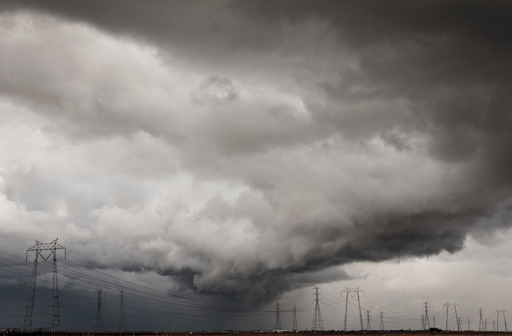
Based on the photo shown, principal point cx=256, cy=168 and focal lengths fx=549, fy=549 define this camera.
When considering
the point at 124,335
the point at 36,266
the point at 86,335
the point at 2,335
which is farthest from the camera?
the point at 124,335

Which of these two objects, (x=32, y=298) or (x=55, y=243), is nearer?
(x=32, y=298)

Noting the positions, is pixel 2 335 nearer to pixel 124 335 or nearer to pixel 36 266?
pixel 36 266

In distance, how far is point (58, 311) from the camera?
140500mm

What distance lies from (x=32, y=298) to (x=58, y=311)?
7.35m

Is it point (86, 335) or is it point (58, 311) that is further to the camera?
point (86, 335)

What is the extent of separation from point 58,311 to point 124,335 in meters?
58.4

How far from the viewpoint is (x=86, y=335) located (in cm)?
17462

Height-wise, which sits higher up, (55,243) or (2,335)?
(55,243)

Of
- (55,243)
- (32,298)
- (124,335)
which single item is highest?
(55,243)

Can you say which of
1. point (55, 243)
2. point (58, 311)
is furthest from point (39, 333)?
point (55, 243)

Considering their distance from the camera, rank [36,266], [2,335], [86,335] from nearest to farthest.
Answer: [2,335], [36,266], [86,335]

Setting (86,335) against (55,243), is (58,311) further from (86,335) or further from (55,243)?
(86,335)

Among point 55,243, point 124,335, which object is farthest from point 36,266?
point 124,335

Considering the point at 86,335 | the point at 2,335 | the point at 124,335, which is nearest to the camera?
the point at 2,335
